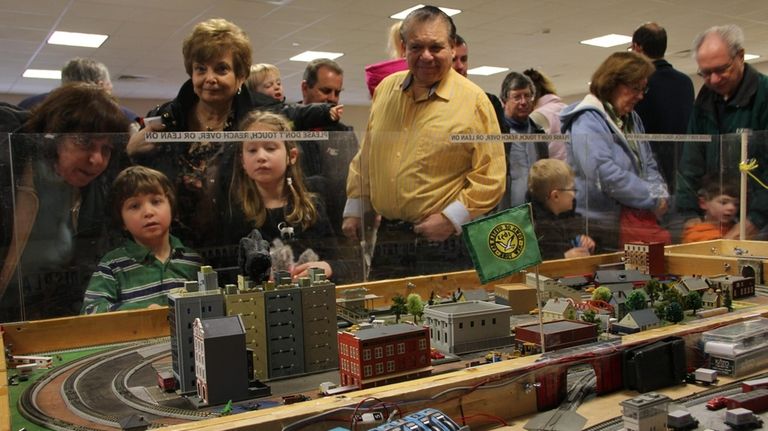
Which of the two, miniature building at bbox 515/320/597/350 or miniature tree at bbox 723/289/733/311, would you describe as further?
miniature tree at bbox 723/289/733/311

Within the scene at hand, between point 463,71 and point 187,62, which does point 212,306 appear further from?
point 463,71

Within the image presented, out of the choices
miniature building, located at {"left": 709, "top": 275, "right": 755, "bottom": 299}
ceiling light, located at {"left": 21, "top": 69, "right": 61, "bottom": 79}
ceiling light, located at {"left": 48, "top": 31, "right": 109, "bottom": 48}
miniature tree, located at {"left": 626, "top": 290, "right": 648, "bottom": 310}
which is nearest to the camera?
miniature tree, located at {"left": 626, "top": 290, "right": 648, "bottom": 310}

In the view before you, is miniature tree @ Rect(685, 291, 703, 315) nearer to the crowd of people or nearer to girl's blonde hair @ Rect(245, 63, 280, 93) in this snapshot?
the crowd of people

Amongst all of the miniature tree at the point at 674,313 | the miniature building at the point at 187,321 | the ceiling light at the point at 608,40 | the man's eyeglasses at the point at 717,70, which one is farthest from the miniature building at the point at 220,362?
the ceiling light at the point at 608,40

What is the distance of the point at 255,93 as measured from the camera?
7.16m

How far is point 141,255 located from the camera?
6.29 metres

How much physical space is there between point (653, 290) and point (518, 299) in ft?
4.01

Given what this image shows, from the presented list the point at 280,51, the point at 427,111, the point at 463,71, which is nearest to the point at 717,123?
the point at 463,71

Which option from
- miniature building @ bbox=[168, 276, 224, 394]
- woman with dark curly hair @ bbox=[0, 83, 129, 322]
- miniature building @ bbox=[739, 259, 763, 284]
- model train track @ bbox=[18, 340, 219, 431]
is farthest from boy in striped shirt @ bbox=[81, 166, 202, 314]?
miniature building @ bbox=[739, 259, 763, 284]

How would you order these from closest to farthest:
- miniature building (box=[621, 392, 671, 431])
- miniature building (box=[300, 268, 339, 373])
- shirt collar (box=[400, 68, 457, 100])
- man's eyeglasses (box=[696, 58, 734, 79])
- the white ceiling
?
1. miniature building (box=[621, 392, 671, 431])
2. miniature building (box=[300, 268, 339, 373])
3. shirt collar (box=[400, 68, 457, 100])
4. man's eyeglasses (box=[696, 58, 734, 79])
5. the white ceiling

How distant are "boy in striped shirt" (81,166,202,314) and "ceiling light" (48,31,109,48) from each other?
1000cm

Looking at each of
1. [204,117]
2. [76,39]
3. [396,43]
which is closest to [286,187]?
[204,117]

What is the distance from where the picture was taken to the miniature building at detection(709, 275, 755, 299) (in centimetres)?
625

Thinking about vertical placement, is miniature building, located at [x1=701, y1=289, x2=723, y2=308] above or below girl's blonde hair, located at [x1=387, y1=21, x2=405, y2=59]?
below
